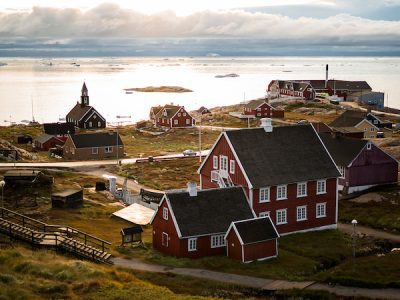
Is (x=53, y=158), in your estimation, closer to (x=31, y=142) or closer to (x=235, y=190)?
(x=31, y=142)

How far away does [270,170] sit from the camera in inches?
1842

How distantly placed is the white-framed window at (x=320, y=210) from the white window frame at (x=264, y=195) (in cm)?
568

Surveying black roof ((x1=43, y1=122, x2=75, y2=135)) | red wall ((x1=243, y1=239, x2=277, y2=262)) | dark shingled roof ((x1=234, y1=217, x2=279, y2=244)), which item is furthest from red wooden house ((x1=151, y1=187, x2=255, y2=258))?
black roof ((x1=43, y1=122, x2=75, y2=135))

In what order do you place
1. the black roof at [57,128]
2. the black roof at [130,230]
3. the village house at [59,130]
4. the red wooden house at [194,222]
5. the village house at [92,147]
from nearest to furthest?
the red wooden house at [194,222] → the black roof at [130,230] → the village house at [92,147] → the village house at [59,130] → the black roof at [57,128]

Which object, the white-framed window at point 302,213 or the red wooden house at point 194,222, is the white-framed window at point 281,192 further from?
the red wooden house at point 194,222

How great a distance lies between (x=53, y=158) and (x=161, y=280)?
201 feet

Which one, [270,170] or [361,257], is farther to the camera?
[270,170]

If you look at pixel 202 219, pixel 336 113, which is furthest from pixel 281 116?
pixel 202 219

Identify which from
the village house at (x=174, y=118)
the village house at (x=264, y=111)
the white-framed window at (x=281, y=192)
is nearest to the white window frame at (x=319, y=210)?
the white-framed window at (x=281, y=192)

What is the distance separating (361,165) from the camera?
62.4 metres

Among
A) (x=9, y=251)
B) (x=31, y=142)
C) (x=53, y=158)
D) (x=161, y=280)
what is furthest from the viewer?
(x=31, y=142)

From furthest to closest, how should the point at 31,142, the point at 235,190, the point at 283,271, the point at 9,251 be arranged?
the point at 31,142 → the point at 235,190 → the point at 283,271 → the point at 9,251

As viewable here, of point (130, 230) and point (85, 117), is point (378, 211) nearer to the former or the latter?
point (130, 230)

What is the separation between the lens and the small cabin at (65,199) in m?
51.0
